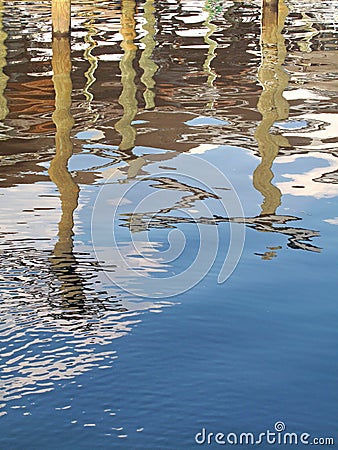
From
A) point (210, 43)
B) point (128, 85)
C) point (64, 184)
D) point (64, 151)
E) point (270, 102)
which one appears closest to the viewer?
point (64, 184)

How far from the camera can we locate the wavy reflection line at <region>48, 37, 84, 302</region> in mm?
4922

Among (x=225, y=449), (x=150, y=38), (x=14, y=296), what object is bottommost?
(x=225, y=449)

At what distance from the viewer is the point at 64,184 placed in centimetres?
691

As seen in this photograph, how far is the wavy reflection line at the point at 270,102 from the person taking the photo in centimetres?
671

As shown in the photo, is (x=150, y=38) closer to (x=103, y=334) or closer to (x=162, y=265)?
(x=162, y=265)

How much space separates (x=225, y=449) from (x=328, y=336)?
3.79ft

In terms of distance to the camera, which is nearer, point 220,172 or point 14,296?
point 14,296

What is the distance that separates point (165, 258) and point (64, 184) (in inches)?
72.8

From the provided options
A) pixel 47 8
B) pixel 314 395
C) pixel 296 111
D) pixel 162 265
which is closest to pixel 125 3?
pixel 47 8

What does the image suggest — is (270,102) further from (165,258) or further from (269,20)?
(269,20)

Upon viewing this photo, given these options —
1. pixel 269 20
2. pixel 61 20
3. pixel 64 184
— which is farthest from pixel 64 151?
pixel 269 20

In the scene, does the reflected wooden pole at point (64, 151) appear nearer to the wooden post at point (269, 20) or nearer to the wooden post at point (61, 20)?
the wooden post at point (61, 20)

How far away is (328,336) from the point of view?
4320 mm

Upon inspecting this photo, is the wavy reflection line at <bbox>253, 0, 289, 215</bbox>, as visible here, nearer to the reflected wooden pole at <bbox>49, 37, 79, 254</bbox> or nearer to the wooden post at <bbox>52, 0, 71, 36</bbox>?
the reflected wooden pole at <bbox>49, 37, 79, 254</bbox>
